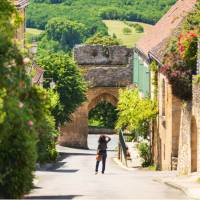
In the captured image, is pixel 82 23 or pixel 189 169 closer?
pixel 189 169

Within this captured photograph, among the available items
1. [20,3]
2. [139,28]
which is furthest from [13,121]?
[139,28]

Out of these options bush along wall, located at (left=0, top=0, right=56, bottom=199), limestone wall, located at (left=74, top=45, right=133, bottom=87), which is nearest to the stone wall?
bush along wall, located at (left=0, top=0, right=56, bottom=199)

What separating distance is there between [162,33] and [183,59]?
13607 millimetres

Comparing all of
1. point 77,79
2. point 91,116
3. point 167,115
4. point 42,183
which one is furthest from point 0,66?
point 91,116

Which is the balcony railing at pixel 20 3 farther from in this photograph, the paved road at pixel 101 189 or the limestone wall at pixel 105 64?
the limestone wall at pixel 105 64

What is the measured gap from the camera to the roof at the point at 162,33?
4678cm

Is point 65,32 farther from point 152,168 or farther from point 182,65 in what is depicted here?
point 182,65

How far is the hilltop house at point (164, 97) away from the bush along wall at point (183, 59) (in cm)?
72

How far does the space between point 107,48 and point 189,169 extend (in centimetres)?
4812

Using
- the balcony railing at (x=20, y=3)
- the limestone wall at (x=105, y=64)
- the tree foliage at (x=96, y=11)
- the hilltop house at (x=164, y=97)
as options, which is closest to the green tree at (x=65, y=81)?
the limestone wall at (x=105, y=64)

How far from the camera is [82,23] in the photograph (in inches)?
6147

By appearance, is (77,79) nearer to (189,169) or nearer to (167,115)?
(167,115)

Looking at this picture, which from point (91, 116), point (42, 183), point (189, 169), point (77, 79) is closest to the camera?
point (42, 183)

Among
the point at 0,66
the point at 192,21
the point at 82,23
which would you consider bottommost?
the point at 0,66
